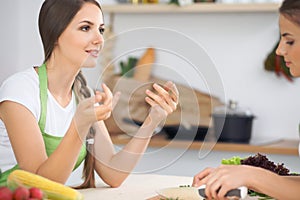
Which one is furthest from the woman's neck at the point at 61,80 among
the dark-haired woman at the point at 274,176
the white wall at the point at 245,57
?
the white wall at the point at 245,57

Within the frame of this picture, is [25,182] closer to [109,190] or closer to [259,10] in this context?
[109,190]

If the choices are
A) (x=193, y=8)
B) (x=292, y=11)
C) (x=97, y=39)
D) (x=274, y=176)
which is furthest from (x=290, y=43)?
(x=193, y=8)

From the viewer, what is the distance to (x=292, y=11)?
4.14ft

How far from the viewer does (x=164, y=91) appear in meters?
1.43

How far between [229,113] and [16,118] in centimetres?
181

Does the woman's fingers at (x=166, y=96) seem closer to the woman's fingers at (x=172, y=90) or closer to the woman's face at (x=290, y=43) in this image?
the woman's fingers at (x=172, y=90)

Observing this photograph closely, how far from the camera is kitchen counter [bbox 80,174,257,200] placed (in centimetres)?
148

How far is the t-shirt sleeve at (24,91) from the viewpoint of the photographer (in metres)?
1.59

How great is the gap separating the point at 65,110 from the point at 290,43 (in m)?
0.80

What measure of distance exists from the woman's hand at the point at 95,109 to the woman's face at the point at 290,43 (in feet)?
1.34

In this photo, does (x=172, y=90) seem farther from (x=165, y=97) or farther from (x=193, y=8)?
(x=193, y=8)

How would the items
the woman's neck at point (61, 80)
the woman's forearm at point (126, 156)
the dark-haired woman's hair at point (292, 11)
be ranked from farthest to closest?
1. the woman's neck at point (61, 80)
2. the woman's forearm at point (126, 156)
3. the dark-haired woman's hair at point (292, 11)

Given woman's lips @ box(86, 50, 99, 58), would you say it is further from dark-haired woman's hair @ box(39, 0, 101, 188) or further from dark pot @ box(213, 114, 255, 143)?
dark pot @ box(213, 114, 255, 143)

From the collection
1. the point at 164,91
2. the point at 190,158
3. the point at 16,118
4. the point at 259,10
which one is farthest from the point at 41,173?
the point at 259,10
